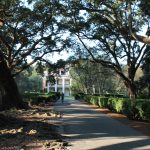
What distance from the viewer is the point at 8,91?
1313 inches

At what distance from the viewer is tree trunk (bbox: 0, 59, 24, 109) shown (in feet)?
108

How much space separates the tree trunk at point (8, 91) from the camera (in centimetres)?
3291

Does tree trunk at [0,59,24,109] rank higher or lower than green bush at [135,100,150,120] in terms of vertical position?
higher

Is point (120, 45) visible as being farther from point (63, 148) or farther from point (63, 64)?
point (63, 148)

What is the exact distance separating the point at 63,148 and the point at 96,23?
27.6 m

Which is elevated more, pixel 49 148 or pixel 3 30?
pixel 3 30

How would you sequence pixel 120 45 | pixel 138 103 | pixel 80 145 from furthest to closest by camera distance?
1. pixel 120 45
2. pixel 138 103
3. pixel 80 145

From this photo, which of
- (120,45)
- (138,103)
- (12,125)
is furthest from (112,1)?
(120,45)

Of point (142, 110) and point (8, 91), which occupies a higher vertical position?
point (8, 91)

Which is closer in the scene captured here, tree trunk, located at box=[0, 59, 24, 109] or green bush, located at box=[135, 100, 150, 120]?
green bush, located at box=[135, 100, 150, 120]

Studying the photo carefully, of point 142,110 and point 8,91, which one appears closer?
point 142,110

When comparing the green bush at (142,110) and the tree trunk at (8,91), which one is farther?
the tree trunk at (8,91)

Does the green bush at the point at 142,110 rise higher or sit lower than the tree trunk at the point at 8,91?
lower

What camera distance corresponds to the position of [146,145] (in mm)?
13008
